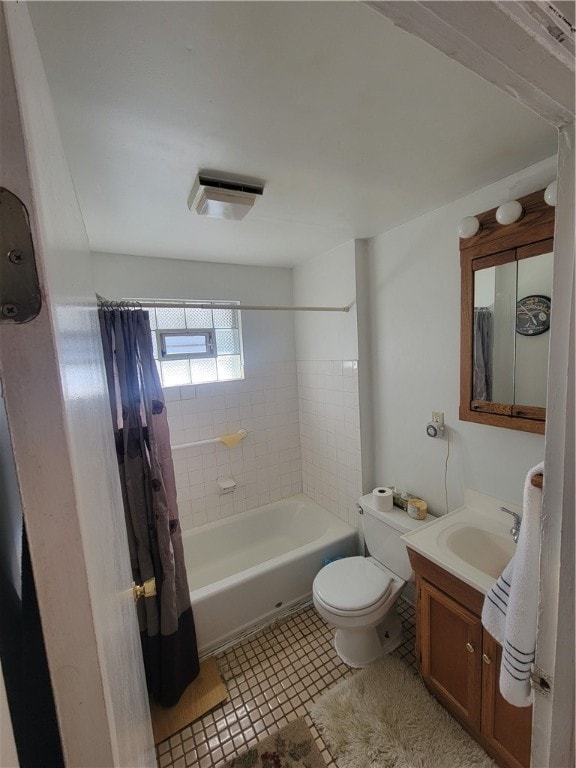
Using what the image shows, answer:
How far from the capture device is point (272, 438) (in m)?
2.73

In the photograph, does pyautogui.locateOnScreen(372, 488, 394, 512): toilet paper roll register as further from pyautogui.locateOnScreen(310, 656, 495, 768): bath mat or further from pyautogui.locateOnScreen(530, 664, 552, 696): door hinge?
pyautogui.locateOnScreen(530, 664, 552, 696): door hinge

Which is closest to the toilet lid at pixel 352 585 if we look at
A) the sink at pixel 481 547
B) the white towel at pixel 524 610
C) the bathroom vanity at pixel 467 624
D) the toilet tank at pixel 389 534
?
the toilet tank at pixel 389 534

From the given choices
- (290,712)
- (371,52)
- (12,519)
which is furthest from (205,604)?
(371,52)

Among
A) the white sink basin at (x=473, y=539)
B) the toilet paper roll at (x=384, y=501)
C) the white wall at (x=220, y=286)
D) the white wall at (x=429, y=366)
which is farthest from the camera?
the white wall at (x=220, y=286)

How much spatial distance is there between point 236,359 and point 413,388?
1415mm

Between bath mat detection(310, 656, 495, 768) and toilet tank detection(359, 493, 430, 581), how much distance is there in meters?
0.48

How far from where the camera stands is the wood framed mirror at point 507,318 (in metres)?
1.27

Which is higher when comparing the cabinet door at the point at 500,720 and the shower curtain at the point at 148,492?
the shower curtain at the point at 148,492

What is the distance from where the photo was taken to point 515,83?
48 cm

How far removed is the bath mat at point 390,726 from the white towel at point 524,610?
2.76 ft

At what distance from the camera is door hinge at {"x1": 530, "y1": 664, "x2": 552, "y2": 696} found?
64cm

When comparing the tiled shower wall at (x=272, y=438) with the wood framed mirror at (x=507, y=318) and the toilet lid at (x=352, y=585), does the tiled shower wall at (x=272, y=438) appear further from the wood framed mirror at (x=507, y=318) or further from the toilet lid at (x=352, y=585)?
the wood framed mirror at (x=507, y=318)

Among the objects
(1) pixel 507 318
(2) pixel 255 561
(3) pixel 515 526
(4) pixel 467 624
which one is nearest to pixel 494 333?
(1) pixel 507 318

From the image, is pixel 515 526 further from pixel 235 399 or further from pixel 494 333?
pixel 235 399
